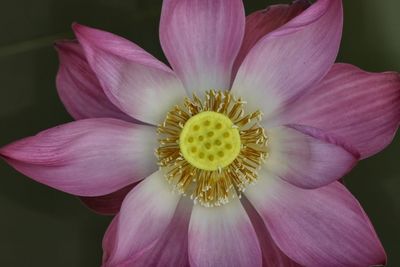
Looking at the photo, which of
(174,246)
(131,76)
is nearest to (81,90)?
(131,76)

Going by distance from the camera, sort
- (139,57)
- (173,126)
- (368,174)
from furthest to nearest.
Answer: (368,174) → (173,126) → (139,57)

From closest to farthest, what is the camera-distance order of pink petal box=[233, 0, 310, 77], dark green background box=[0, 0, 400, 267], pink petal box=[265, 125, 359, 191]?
pink petal box=[265, 125, 359, 191], pink petal box=[233, 0, 310, 77], dark green background box=[0, 0, 400, 267]

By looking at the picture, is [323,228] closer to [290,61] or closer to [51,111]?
[290,61]

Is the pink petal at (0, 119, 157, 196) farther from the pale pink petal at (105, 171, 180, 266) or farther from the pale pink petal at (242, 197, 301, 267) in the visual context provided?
the pale pink petal at (242, 197, 301, 267)

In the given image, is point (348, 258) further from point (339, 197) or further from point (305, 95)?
point (305, 95)

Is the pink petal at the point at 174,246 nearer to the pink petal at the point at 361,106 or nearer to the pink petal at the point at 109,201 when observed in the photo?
the pink petal at the point at 109,201

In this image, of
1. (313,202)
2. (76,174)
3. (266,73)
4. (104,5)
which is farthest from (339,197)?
(104,5)

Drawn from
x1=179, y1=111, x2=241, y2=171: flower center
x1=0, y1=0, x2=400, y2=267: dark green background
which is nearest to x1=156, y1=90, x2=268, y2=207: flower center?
x1=179, y1=111, x2=241, y2=171: flower center
